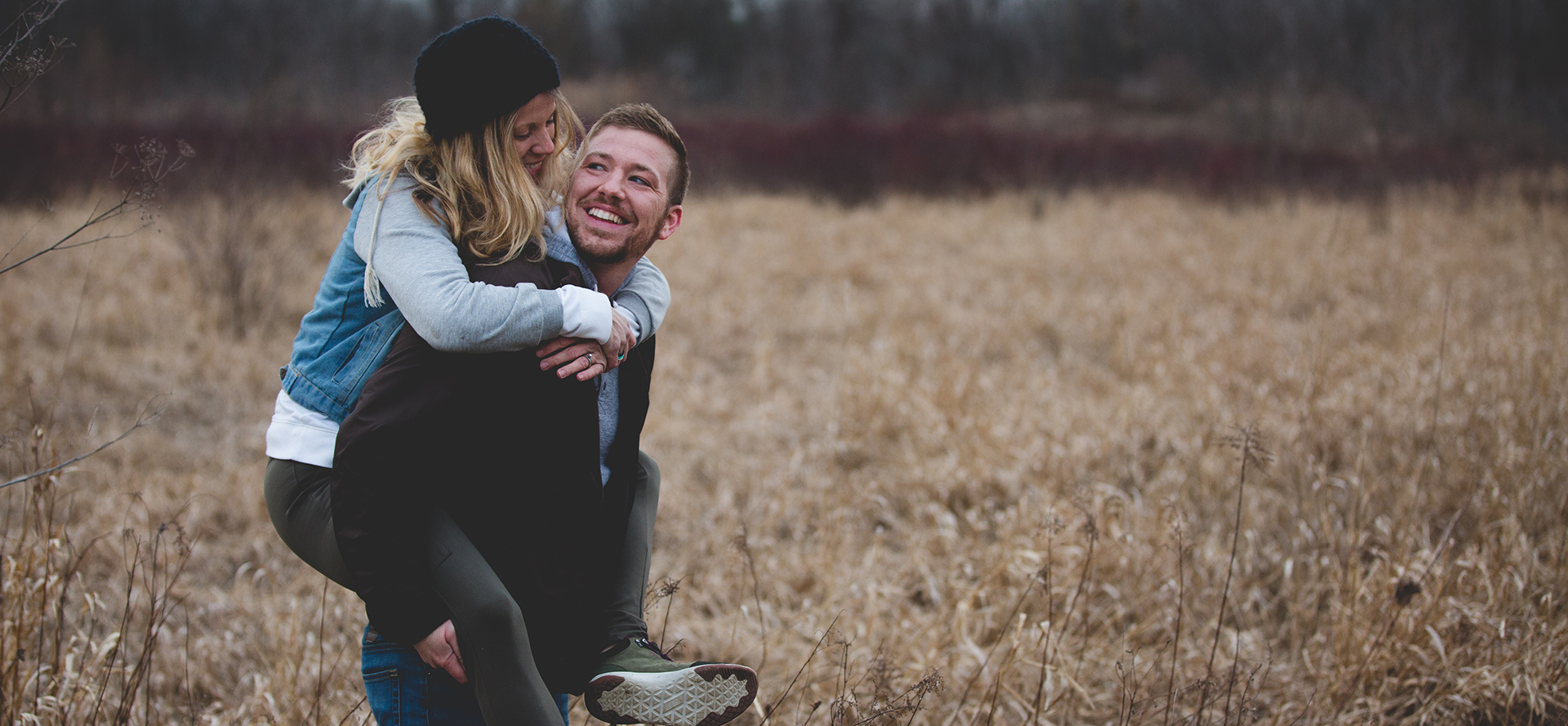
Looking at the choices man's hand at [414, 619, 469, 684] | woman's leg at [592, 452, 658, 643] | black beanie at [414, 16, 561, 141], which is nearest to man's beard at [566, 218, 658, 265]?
black beanie at [414, 16, 561, 141]

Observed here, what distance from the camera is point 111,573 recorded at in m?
3.05

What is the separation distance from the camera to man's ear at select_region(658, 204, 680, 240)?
1.66 meters

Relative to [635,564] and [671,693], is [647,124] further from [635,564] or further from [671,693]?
[671,693]

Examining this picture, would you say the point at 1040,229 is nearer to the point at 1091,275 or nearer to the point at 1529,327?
the point at 1091,275

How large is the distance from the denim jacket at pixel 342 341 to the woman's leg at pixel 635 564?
1.63 ft

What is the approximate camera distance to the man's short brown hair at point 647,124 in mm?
1624

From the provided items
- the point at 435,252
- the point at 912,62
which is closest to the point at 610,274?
the point at 435,252

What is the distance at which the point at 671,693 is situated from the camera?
1.39 m

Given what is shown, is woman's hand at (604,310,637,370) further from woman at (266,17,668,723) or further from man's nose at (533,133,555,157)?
man's nose at (533,133,555,157)

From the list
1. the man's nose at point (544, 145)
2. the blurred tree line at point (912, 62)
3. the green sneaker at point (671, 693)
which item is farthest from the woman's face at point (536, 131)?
the blurred tree line at point (912, 62)

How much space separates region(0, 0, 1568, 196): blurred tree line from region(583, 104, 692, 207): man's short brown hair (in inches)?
263

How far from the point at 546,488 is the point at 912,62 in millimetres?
35987

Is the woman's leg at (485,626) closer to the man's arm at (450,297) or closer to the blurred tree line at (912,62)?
the man's arm at (450,297)

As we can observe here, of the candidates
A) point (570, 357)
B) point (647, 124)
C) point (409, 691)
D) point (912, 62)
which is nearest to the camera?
point (570, 357)
